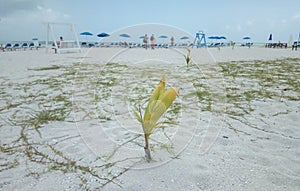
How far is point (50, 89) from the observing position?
4.22 meters

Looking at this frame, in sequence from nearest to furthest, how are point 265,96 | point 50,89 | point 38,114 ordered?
point 38,114, point 265,96, point 50,89

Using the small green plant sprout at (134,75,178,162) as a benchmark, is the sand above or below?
below

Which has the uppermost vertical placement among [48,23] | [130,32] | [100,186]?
[48,23]

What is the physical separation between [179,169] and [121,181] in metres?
0.44

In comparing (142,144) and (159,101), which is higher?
(159,101)

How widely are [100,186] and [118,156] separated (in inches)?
15.1

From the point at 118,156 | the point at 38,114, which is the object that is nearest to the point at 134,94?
the point at 38,114

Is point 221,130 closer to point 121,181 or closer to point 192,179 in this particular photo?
point 192,179

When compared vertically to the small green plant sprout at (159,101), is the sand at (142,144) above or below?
below

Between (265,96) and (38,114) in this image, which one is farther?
(265,96)

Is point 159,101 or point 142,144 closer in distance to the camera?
point 159,101

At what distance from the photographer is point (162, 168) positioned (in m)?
1.59

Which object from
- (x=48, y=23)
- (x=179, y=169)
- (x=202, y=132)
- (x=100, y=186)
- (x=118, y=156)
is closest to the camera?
→ (x=100, y=186)

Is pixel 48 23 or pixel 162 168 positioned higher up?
pixel 48 23
